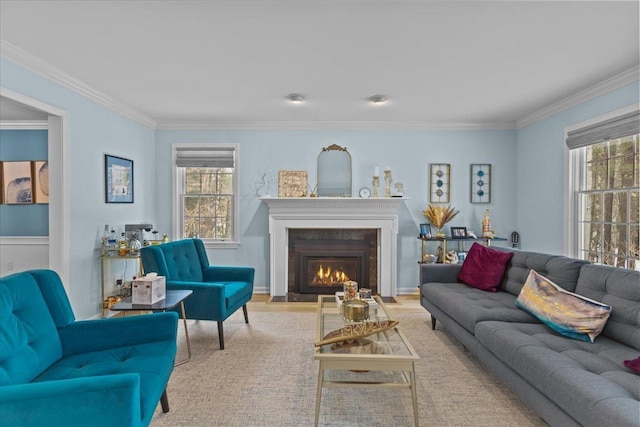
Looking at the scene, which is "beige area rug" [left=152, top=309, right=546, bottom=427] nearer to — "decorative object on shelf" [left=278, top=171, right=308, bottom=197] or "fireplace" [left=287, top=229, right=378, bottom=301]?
"fireplace" [left=287, top=229, right=378, bottom=301]

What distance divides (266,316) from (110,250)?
1.90 meters

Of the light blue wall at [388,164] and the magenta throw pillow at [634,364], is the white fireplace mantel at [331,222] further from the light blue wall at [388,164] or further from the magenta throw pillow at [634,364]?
the magenta throw pillow at [634,364]

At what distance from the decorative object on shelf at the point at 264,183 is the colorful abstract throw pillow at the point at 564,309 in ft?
11.3

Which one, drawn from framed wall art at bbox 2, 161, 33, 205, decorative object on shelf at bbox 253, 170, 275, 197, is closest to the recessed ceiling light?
decorative object on shelf at bbox 253, 170, 275, 197

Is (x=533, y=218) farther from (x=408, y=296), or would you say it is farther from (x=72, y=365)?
(x=72, y=365)

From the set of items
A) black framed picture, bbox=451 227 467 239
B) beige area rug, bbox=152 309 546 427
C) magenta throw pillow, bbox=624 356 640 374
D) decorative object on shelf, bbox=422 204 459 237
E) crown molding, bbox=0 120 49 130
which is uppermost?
crown molding, bbox=0 120 49 130

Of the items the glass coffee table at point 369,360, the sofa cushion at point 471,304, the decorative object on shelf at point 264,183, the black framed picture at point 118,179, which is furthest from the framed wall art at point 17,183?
the sofa cushion at point 471,304

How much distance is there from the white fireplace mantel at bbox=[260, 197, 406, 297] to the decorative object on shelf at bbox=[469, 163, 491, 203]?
1.13 metres

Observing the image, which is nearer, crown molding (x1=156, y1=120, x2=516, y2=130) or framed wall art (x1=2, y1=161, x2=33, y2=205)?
framed wall art (x1=2, y1=161, x2=33, y2=205)

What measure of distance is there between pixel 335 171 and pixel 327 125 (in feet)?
2.17

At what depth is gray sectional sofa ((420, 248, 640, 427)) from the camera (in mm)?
1502

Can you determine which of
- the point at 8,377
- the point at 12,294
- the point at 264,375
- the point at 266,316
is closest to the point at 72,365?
the point at 8,377

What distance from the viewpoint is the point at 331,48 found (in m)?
2.68

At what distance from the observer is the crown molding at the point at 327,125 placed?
492cm
